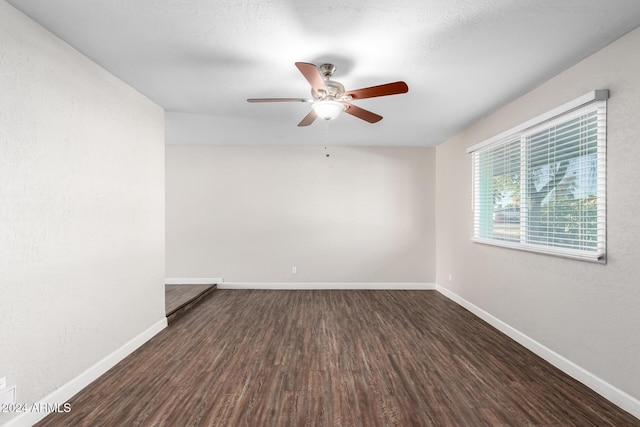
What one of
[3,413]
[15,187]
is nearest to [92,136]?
[15,187]

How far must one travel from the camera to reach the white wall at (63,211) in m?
1.80

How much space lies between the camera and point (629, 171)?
2086mm

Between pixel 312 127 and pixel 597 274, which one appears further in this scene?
pixel 312 127

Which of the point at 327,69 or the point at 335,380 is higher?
the point at 327,69

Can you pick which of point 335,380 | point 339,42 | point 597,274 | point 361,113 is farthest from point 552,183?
point 335,380

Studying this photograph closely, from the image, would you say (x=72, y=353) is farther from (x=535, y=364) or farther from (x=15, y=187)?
(x=535, y=364)

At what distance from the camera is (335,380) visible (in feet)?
7.88

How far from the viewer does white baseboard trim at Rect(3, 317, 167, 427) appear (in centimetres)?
186

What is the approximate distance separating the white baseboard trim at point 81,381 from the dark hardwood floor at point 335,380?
7cm

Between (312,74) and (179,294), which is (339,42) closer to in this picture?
(312,74)

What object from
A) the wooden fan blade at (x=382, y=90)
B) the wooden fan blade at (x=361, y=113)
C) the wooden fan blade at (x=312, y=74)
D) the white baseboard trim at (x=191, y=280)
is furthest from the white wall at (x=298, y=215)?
the wooden fan blade at (x=312, y=74)

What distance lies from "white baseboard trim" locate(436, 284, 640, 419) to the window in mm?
868

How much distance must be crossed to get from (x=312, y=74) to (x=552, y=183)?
2.35m

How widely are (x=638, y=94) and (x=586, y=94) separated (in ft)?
1.10
